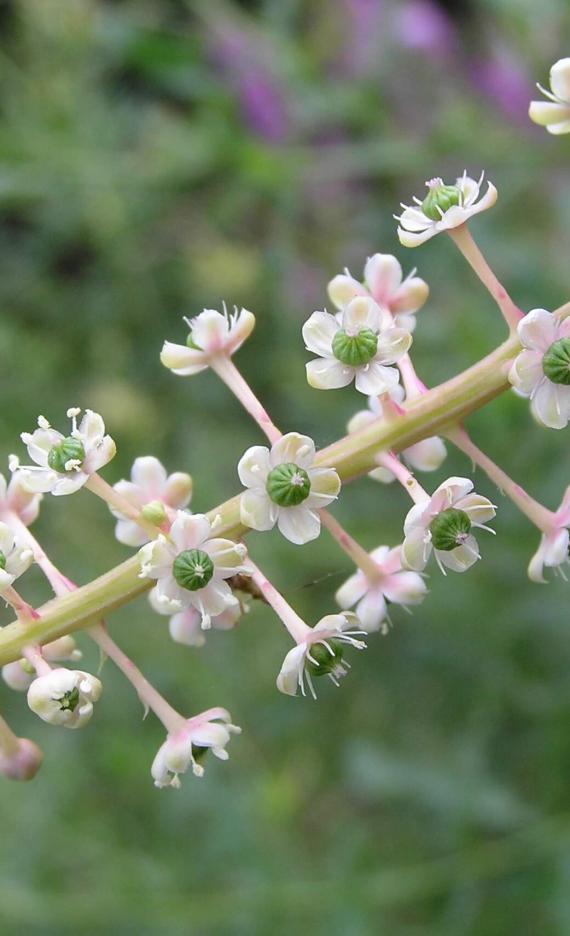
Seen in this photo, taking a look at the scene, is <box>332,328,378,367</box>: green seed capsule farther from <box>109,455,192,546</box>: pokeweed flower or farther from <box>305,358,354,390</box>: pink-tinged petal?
<box>109,455,192,546</box>: pokeweed flower

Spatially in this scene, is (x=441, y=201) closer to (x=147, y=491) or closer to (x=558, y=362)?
(x=558, y=362)

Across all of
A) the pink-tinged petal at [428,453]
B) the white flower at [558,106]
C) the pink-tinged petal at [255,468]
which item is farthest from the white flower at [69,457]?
the white flower at [558,106]

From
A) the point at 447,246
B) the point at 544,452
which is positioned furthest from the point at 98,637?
the point at 447,246

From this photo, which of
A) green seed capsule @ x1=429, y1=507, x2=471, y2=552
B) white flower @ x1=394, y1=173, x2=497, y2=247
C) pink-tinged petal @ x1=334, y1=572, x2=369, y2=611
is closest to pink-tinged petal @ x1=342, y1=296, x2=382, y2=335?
white flower @ x1=394, y1=173, x2=497, y2=247

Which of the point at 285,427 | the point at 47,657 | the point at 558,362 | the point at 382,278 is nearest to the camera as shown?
the point at 558,362

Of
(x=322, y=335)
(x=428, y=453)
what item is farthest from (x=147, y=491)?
(x=428, y=453)

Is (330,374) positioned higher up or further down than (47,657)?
higher up

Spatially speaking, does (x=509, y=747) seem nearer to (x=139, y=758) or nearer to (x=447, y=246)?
(x=139, y=758)

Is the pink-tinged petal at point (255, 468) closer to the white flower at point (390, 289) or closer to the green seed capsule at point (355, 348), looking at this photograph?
the green seed capsule at point (355, 348)
